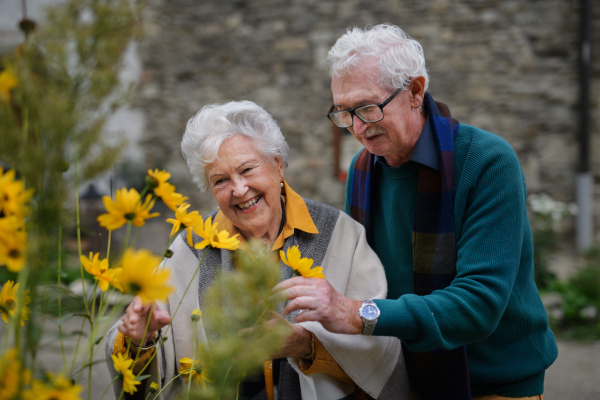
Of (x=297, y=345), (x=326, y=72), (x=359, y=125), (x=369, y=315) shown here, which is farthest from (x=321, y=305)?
(x=326, y=72)

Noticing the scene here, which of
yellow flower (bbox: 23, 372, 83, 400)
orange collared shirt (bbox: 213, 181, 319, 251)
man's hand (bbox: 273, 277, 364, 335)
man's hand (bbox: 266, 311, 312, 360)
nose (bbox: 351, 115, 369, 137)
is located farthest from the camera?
orange collared shirt (bbox: 213, 181, 319, 251)

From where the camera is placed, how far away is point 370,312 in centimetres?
120

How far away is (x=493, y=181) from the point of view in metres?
1.33

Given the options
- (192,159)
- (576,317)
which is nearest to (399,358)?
(192,159)

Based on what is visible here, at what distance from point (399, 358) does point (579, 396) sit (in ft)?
6.96

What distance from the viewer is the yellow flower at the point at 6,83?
1.88ft

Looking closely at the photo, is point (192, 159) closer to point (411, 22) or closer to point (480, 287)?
point (480, 287)

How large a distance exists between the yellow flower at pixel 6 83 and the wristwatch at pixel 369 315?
922 millimetres

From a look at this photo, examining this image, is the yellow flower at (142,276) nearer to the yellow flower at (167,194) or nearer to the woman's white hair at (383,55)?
the yellow flower at (167,194)

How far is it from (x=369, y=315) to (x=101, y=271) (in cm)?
68

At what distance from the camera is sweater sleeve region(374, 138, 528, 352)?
3.95 ft

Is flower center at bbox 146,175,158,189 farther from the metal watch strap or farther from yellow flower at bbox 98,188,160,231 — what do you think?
the metal watch strap

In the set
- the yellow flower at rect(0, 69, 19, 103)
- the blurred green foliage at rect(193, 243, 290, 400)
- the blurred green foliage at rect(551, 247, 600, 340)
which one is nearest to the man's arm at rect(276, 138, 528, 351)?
the blurred green foliage at rect(193, 243, 290, 400)

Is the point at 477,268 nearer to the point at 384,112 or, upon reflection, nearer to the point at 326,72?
the point at 384,112
